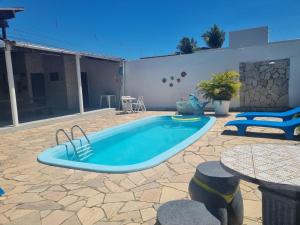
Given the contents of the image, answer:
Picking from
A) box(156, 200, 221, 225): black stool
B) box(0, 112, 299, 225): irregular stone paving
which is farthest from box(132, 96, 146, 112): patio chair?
box(156, 200, 221, 225): black stool

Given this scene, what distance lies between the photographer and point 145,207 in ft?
9.95

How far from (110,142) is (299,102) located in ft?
27.7

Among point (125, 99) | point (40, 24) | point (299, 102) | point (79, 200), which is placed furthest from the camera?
point (40, 24)

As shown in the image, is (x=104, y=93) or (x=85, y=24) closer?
(x=104, y=93)

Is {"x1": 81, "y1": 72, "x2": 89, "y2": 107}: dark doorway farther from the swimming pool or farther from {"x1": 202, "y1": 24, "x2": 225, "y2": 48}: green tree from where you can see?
{"x1": 202, "y1": 24, "x2": 225, "y2": 48}: green tree

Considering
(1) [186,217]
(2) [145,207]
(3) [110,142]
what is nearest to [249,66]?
(3) [110,142]

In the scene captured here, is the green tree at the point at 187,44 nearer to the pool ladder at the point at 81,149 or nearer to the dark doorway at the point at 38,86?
the dark doorway at the point at 38,86

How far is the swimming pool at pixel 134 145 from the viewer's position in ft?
15.5

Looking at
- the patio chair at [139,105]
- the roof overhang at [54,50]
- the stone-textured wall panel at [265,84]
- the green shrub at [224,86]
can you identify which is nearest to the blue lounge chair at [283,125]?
the green shrub at [224,86]

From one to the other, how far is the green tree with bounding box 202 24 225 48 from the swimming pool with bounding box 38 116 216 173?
2785cm

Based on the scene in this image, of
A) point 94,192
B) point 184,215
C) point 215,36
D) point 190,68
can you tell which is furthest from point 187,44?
point 184,215

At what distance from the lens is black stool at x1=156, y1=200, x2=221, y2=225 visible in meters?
1.64

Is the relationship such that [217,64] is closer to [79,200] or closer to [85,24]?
[79,200]

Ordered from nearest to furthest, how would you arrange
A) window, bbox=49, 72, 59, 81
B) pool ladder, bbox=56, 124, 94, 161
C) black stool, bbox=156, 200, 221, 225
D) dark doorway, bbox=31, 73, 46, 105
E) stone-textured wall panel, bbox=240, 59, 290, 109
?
black stool, bbox=156, 200, 221, 225 → pool ladder, bbox=56, 124, 94, 161 → stone-textured wall panel, bbox=240, 59, 290, 109 → dark doorway, bbox=31, 73, 46, 105 → window, bbox=49, 72, 59, 81
